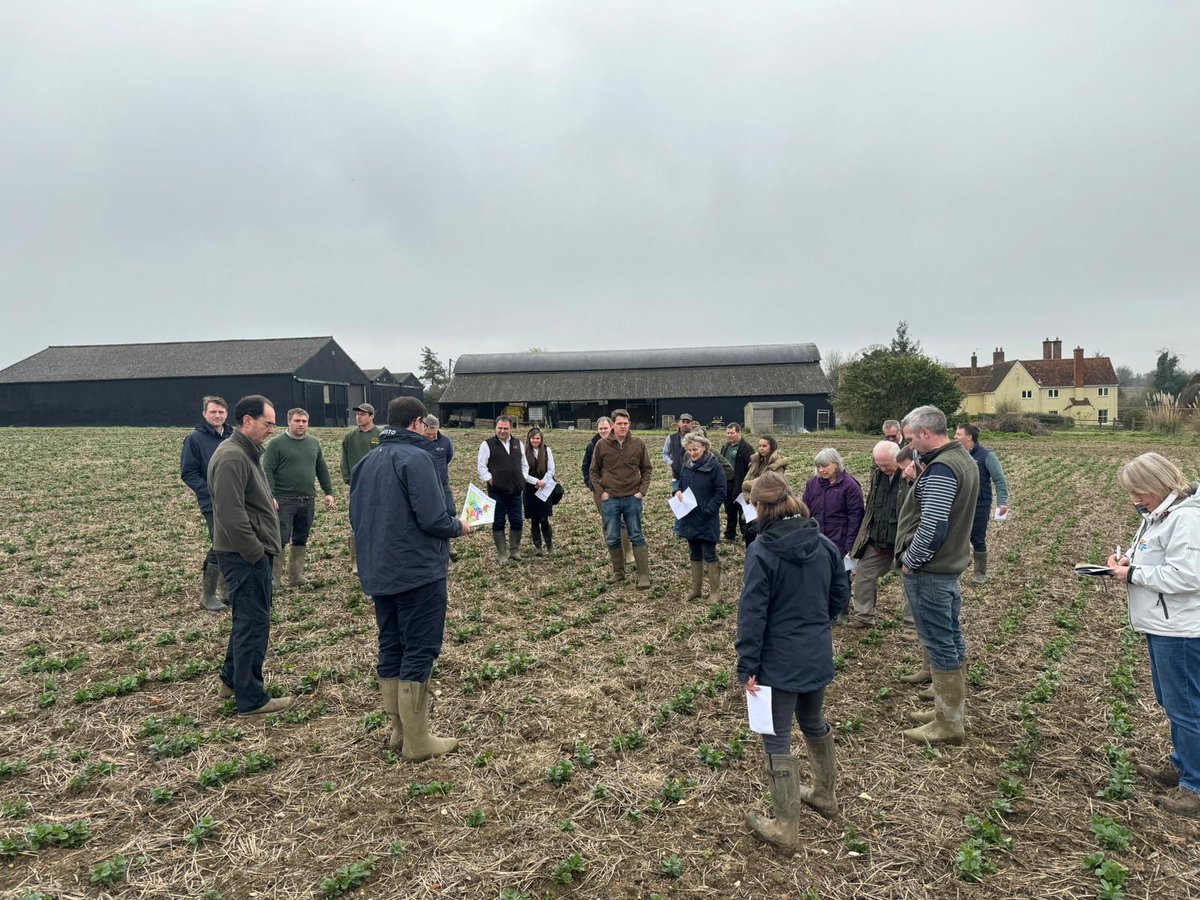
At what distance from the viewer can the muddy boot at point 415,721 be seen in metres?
4.46

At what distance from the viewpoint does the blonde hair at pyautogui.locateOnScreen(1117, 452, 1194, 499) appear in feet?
12.6

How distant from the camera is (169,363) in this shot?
50.0 m

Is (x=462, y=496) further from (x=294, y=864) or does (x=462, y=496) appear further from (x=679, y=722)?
(x=294, y=864)

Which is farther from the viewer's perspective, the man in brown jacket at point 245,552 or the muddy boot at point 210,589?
the muddy boot at point 210,589

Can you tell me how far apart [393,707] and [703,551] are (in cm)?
435

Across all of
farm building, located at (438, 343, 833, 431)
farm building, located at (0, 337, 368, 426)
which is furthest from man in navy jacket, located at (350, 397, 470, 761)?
farm building, located at (0, 337, 368, 426)

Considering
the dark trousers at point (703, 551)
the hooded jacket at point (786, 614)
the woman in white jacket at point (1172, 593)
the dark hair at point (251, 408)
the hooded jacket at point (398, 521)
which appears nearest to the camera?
the hooded jacket at point (786, 614)

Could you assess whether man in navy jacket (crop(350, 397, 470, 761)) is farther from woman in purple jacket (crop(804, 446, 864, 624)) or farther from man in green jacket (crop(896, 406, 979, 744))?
woman in purple jacket (crop(804, 446, 864, 624))

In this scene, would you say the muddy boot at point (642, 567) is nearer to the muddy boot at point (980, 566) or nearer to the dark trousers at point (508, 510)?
the dark trousers at point (508, 510)

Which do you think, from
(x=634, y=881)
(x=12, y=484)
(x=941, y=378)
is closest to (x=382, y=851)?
(x=634, y=881)

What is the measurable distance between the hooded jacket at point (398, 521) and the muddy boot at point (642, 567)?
14.1ft

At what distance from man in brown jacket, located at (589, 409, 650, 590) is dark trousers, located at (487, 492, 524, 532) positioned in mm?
1643

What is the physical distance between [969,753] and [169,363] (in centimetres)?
5749

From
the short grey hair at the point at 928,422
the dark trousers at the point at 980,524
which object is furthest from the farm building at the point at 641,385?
the short grey hair at the point at 928,422
